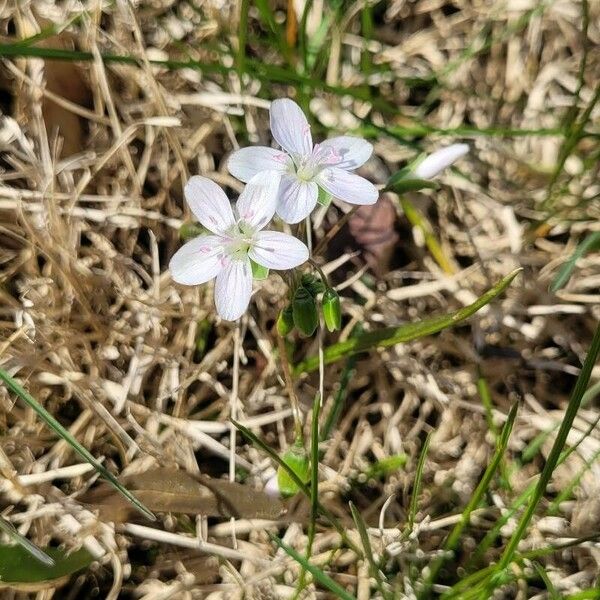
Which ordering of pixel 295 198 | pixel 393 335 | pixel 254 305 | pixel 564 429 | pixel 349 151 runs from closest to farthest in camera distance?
pixel 564 429 → pixel 295 198 → pixel 349 151 → pixel 393 335 → pixel 254 305

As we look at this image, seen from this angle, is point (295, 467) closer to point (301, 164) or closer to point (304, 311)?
point (304, 311)

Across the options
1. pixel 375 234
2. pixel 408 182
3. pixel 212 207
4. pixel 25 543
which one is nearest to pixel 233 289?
pixel 212 207

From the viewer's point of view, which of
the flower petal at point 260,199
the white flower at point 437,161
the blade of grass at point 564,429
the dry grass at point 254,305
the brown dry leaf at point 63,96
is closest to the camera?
the blade of grass at point 564,429

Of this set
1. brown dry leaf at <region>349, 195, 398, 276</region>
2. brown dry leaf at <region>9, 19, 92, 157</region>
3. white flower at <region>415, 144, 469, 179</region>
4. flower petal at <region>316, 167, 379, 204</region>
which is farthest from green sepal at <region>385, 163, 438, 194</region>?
brown dry leaf at <region>9, 19, 92, 157</region>

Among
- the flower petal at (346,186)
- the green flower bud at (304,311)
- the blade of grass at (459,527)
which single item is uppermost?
the flower petal at (346,186)

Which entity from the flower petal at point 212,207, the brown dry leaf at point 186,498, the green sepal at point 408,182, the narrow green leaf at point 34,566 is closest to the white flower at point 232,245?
the flower petal at point 212,207

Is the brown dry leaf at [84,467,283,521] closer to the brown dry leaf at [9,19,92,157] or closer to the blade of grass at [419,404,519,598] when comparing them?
the blade of grass at [419,404,519,598]

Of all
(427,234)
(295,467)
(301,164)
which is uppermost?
(301,164)

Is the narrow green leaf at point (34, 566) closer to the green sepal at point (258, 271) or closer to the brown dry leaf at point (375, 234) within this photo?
the green sepal at point (258, 271)

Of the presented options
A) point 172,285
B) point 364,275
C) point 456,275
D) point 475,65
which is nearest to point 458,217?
point 456,275
